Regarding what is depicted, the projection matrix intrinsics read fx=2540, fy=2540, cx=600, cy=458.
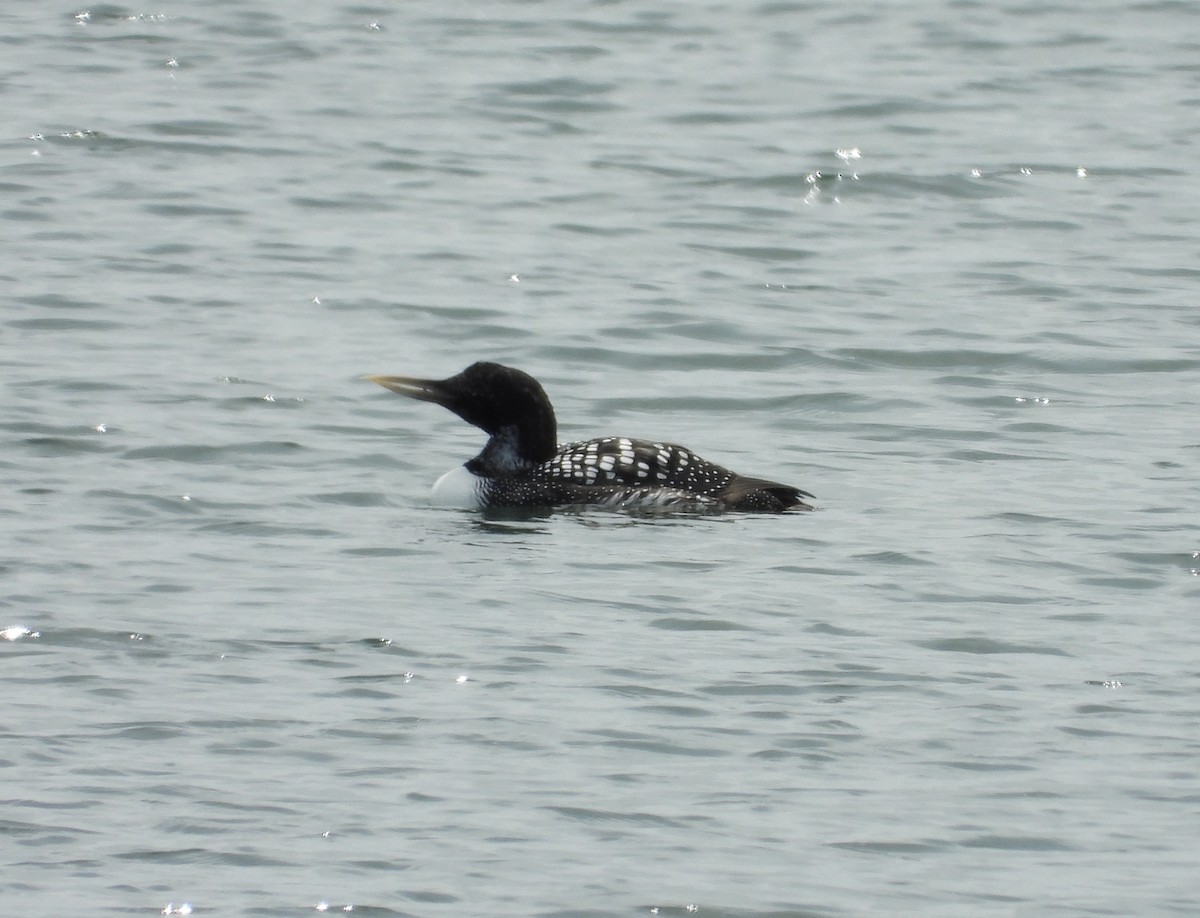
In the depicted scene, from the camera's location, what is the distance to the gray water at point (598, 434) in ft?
19.6

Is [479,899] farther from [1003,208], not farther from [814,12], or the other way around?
[814,12]

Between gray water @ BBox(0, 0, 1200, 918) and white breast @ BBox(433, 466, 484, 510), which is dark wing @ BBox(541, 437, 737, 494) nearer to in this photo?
gray water @ BBox(0, 0, 1200, 918)

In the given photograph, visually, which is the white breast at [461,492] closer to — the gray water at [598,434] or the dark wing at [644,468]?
the gray water at [598,434]

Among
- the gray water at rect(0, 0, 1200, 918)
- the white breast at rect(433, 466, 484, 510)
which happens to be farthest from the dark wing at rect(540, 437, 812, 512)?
the white breast at rect(433, 466, 484, 510)

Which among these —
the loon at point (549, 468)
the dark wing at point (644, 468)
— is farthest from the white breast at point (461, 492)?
the dark wing at point (644, 468)

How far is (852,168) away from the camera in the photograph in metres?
16.7

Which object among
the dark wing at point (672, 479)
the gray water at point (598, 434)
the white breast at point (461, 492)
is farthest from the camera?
the white breast at point (461, 492)

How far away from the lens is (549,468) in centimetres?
984

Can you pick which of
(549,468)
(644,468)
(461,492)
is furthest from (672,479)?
(461,492)

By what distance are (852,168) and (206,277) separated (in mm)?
5005

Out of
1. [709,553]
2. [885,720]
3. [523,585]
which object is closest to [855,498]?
[709,553]

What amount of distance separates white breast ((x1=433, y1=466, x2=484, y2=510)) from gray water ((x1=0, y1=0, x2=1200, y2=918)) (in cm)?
10

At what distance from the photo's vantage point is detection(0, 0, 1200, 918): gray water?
235 inches

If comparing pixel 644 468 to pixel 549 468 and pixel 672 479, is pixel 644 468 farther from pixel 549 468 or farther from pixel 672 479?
pixel 549 468
